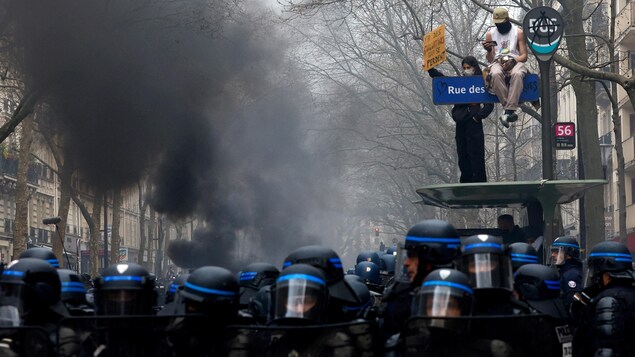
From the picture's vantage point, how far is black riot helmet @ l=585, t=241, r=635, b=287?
8039 mm

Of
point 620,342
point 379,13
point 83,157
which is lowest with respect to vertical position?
point 620,342

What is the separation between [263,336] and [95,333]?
2.74 ft

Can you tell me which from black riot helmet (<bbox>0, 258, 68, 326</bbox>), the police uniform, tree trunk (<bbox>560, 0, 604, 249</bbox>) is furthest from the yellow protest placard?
black riot helmet (<bbox>0, 258, 68, 326</bbox>)

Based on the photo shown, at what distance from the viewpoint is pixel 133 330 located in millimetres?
6246

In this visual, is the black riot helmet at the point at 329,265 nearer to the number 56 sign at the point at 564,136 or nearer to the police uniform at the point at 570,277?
the police uniform at the point at 570,277

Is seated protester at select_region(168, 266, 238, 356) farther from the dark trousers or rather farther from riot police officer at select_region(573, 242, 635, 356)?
the dark trousers

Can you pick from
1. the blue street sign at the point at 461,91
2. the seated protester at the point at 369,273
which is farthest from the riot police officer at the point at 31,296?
the blue street sign at the point at 461,91

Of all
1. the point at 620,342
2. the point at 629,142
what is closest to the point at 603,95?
the point at 629,142

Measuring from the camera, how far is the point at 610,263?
807cm

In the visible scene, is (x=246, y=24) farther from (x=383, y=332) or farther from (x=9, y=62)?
(x=383, y=332)

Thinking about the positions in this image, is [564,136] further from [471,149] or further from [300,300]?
[300,300]

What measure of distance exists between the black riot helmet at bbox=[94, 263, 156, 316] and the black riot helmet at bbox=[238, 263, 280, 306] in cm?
304

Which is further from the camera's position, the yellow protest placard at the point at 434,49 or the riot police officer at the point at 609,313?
the yellow protest placard at the point at 434,49

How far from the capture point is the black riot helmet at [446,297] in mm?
5980
